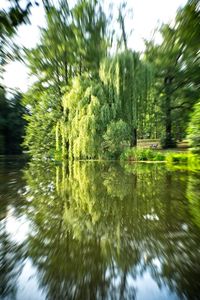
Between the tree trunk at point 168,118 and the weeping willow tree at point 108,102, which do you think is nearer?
the weeping willow tree at point 108,102

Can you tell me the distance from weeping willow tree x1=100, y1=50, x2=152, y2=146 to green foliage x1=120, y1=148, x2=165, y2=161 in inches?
66.1

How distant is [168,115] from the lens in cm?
3045

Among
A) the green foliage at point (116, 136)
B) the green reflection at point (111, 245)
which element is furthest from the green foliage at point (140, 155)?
the green reflection at point (111, 245)

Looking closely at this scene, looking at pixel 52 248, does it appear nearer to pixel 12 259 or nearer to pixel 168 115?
pixel 12 259

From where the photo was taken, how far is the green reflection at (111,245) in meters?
3.01

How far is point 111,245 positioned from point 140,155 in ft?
61.3

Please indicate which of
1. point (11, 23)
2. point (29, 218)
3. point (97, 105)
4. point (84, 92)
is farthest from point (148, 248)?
point (84, 92)

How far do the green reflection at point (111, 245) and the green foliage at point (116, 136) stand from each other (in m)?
14.0

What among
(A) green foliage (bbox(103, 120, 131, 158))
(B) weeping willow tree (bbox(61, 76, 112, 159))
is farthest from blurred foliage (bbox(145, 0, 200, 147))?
(A) green foliage (bbox(103, 120, 131, 158))

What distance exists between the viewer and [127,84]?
72.4 ft

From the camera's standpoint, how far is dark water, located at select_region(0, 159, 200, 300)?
116 inches

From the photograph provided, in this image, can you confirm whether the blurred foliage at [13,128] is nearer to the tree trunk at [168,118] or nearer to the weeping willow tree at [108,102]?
the tree trunk at [168,118]

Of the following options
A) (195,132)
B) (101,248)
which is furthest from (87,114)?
(101,248)

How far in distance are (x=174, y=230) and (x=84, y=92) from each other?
62.1 feet
